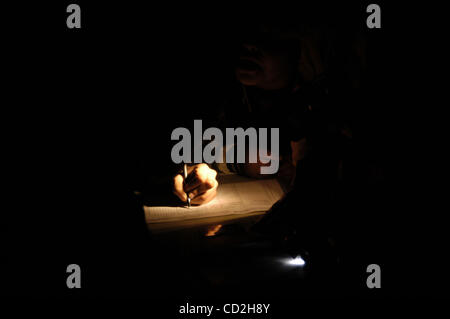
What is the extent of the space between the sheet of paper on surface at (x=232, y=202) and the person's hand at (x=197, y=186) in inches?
1.4

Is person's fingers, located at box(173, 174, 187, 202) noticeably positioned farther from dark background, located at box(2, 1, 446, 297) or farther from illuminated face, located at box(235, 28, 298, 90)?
illuminated face, located at box(235, 28, 298, 90)

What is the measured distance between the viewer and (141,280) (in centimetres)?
158

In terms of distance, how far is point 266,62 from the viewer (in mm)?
1754

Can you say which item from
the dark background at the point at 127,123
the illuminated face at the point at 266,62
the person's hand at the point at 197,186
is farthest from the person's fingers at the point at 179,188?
the illuminated face at the point at 266,62

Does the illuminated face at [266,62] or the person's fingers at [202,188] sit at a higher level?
the illuminated face at [266,62]

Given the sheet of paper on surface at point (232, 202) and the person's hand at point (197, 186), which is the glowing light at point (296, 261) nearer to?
the sheet of paper on surface at point (232, 202)

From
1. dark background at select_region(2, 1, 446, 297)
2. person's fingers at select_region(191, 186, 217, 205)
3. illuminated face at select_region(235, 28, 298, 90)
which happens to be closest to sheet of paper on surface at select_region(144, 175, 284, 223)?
person's fingers at select_region(191, 186, 217, 205)

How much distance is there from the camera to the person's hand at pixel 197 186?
1988mm

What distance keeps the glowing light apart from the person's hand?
1.68ft

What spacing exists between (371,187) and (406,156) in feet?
0.51

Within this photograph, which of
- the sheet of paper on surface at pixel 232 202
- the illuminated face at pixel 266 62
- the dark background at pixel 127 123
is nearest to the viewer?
the dark background at pixel 127 123

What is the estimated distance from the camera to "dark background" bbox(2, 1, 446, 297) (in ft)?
5.12
